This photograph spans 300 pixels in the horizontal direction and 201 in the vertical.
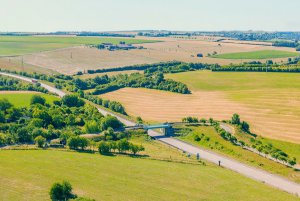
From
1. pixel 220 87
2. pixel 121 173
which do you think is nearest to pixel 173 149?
pixel 121 173

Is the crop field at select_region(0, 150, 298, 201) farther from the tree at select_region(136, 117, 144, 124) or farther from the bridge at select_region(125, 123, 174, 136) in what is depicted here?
the tree at select_region(136, 117, 144, 124)

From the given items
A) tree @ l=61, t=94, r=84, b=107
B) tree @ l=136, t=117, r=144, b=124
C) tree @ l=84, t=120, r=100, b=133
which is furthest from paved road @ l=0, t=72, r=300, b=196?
tree @ l=61, t=94, r=84, b=107

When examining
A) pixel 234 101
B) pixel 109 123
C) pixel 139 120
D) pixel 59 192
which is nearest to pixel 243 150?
pixel 109 123

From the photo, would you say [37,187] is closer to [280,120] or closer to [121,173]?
[121,173]

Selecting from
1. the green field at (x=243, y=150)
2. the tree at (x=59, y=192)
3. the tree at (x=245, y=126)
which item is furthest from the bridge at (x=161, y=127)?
the tree at (x=59, y=192)

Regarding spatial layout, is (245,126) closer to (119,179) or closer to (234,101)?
(234,101)

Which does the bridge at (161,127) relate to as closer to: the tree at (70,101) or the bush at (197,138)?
the bush at (197,138)
